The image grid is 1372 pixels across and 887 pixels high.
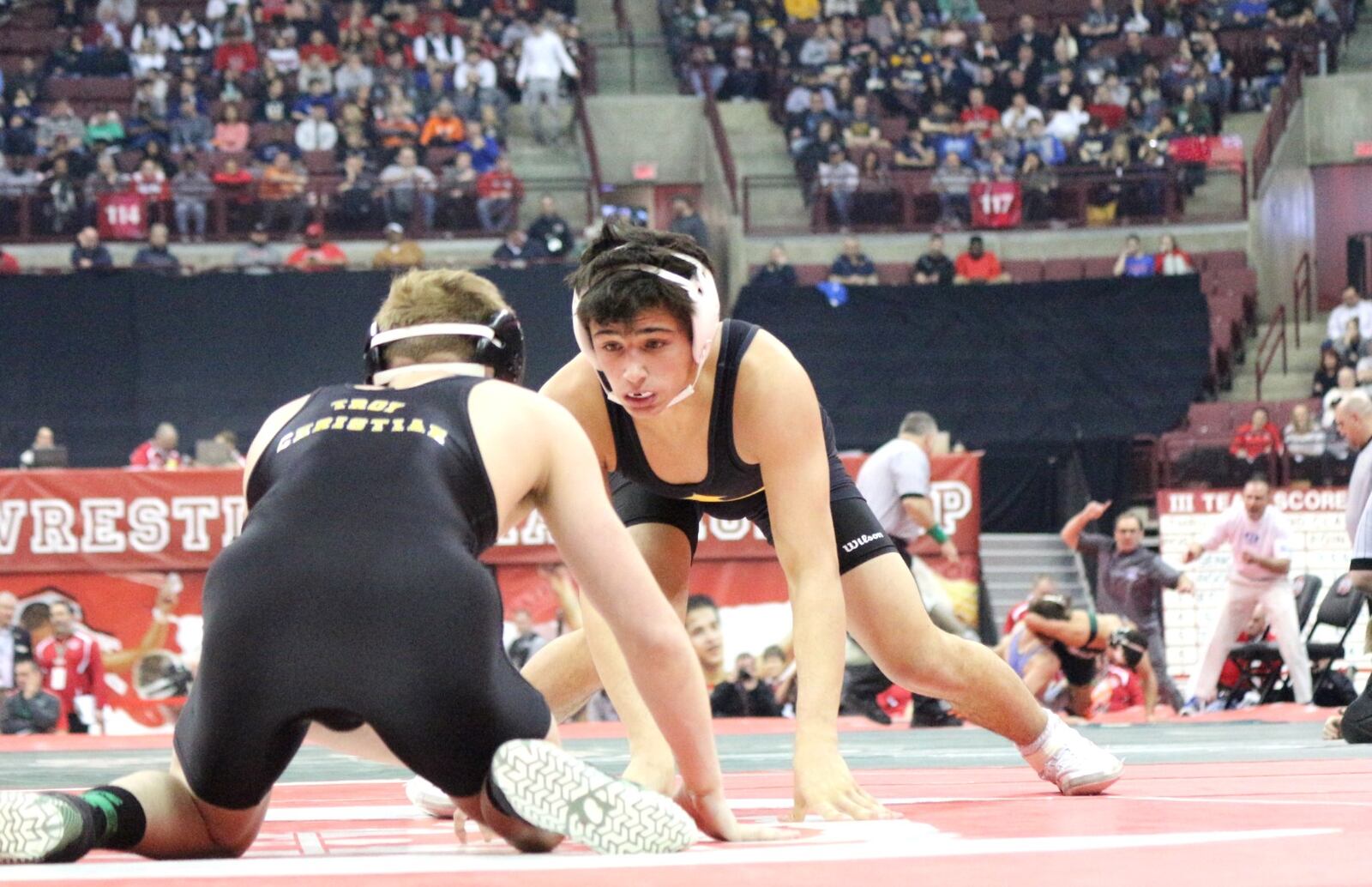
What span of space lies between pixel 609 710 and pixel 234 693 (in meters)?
9.82

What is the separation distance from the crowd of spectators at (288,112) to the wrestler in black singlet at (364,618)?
16.6 metres

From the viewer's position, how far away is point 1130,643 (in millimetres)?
11477

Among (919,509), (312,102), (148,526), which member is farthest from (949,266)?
(919,509)

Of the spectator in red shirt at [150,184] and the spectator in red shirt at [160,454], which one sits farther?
the spectator in red shirt at [150,184]

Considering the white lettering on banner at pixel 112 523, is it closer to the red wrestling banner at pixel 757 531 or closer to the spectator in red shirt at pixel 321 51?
the red wrestling banner at pixel 757 531

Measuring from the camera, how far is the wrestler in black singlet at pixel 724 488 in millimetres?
4055

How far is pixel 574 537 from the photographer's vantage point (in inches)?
115

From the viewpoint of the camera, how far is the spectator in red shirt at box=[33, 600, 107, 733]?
11.9 metres

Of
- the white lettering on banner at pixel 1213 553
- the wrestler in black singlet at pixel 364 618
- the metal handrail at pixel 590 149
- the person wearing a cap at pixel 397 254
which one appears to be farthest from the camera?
the metal handrail at pixel 590 149

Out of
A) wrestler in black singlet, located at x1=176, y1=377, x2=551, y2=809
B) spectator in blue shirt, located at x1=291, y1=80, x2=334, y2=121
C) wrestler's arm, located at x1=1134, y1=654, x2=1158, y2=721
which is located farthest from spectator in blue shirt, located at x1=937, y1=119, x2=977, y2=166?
wrestler in black singlet, located at x1=176, y1=377, x2=551, y2=809

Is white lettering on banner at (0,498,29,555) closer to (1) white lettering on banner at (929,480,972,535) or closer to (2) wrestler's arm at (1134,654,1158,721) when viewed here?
(1) white lettering on banner at (929,480,972,535)

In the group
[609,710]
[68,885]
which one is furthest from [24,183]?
[68,885]

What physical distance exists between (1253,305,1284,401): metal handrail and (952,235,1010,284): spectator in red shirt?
8.71 ft

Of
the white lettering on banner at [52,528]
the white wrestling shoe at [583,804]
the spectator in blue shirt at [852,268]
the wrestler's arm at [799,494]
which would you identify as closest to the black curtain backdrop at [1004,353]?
the spectator in blue shirt at [852,268]
